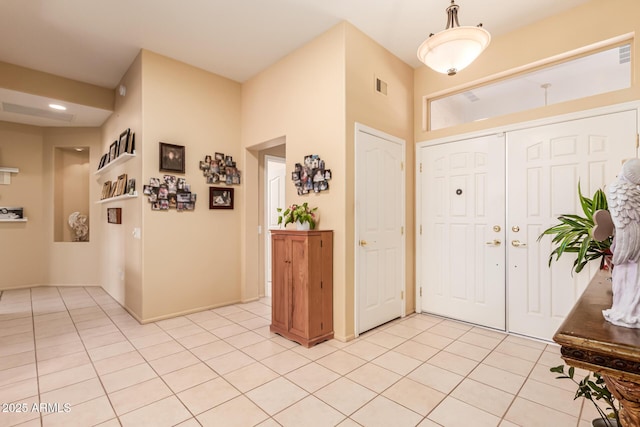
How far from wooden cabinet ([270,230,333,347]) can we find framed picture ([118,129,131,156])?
2.49m

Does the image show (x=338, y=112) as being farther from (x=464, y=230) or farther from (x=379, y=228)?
(x=464, y=230)

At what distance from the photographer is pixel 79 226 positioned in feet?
19.4

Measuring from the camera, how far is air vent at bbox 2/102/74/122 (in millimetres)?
4559

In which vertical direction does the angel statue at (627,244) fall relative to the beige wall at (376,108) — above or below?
below

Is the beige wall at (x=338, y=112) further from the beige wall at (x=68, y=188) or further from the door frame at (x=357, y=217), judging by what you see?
the beige wall at (x=68, y=188)

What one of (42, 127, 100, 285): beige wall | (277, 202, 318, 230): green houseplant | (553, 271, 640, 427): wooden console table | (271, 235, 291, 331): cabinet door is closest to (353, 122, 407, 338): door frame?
(277, 202, 318, 230): green houseplant

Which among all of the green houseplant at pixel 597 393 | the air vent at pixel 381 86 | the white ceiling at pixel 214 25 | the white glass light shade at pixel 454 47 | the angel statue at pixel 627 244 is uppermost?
the white ceiling at pixel 214 25

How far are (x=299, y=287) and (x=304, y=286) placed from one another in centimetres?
8

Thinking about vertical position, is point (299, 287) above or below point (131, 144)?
below

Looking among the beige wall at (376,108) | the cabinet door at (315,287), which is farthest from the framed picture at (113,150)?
the beige wall at (376,108)

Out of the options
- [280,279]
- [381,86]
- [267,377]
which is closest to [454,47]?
[381,86]

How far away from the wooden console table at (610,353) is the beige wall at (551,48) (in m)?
2.76

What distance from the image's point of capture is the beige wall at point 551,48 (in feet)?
8.77

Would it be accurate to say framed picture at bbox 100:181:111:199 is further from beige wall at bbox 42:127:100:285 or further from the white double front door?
the white double front door
